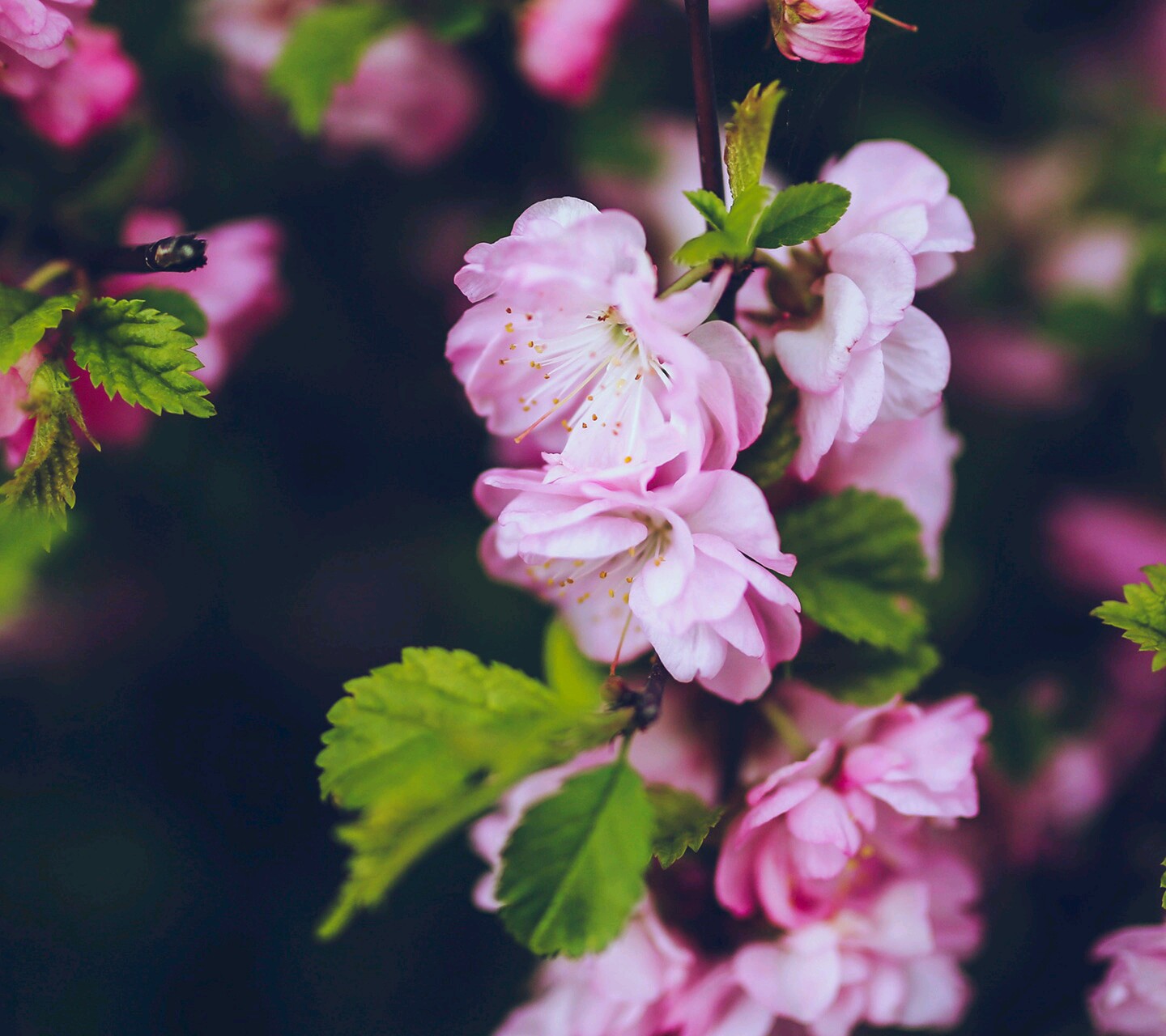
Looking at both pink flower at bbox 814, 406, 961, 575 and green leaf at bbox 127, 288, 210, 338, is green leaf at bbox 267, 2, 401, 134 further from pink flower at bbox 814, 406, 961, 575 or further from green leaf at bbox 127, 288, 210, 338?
pink flower at bbox 814, 406, 961, 575

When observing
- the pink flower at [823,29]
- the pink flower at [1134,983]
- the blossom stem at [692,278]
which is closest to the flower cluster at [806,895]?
the pink flower at [1134,983]

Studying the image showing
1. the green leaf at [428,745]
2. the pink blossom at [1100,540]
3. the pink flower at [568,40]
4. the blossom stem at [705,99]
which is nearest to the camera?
the green leaf at [428,745]

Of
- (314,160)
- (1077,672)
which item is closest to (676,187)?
(314,160)

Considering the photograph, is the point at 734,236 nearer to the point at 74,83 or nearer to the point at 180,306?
the point at 180,306

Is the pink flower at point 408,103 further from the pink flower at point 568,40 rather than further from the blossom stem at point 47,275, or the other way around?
the blossom stem at point 47,275

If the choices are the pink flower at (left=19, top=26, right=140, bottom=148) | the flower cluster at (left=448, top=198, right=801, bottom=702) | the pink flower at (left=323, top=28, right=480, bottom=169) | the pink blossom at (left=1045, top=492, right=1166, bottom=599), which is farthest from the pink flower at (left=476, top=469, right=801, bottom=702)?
the pink blossom at (left=1045, top=492, right=1166, bottom=599)

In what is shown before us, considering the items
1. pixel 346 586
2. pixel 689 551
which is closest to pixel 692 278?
pixel 689 551
